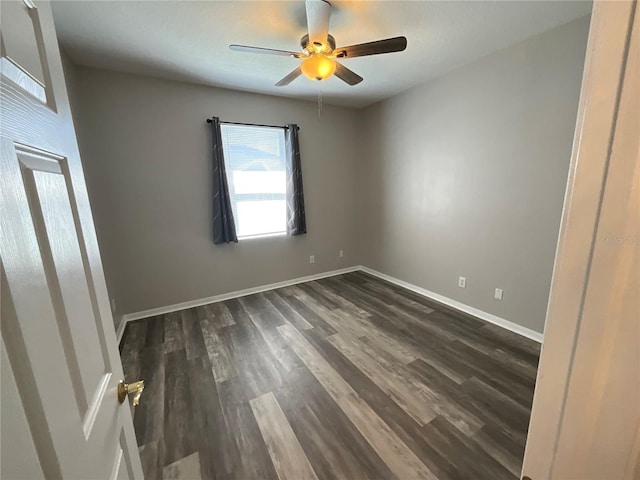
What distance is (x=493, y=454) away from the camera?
55.7 inches

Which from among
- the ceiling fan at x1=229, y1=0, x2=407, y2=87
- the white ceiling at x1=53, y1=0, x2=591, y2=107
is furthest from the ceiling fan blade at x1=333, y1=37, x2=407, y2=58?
the white ceiling at x1=53, y1=0, x2=591, y2=107

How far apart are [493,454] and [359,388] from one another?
81 cm

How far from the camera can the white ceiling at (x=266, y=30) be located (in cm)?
177

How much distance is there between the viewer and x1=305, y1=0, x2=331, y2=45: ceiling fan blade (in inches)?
65.1

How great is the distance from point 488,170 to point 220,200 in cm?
296

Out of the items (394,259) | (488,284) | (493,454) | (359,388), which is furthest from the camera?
(394,259)

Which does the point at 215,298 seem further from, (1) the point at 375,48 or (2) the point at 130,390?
(1) the point at 375,48

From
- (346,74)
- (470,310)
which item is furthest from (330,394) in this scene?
(346,74)

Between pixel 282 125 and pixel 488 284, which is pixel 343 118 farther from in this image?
pixel 488 284

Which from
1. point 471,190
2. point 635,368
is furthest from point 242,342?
point 471,190

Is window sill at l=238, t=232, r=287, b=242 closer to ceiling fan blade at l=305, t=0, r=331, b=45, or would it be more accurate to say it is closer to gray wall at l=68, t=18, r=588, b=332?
gray wall at l=68, t=18, r=588, b=332

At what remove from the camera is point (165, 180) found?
2.98 meters

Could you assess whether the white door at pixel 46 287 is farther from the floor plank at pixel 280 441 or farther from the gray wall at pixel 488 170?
the gray wall at pixel 488 170

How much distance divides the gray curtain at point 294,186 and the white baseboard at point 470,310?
1.55 m
